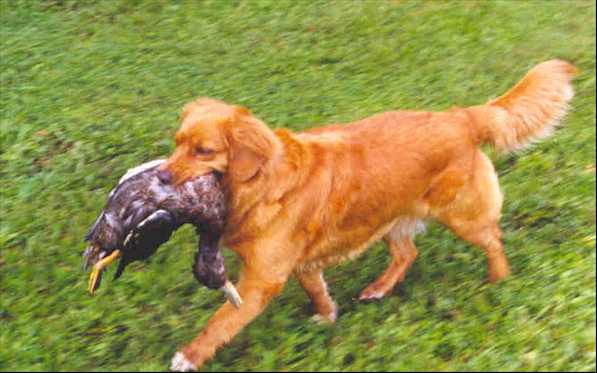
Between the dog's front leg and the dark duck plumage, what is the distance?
0.41 meters

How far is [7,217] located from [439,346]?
3494 mm

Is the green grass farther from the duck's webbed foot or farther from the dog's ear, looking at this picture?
the dog's ear

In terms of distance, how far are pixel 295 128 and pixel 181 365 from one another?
133 inches

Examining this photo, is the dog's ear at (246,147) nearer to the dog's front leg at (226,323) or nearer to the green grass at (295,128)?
the dog's front leg at (226,323)

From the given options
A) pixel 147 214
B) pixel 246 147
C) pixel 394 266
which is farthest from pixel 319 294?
pixel 147 214

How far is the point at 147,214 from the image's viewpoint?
4637mm

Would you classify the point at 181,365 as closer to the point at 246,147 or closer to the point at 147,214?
the point at 147,214

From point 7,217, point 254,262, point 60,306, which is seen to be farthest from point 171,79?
point 254,262

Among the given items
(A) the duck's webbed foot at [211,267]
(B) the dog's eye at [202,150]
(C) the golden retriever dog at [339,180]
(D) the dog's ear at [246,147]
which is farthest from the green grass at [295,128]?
(B) the dog's eye at [202,150]

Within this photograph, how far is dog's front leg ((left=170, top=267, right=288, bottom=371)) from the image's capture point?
5.05 m

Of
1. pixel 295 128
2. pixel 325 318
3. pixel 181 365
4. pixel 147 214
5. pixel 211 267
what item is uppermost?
pixel 147 214

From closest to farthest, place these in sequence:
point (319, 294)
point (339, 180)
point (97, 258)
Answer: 1. point (97, 258)
2. point (339, 180)
3. point (319, 294)

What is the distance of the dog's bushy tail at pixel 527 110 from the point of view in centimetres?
561

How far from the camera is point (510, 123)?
18.5 ft
